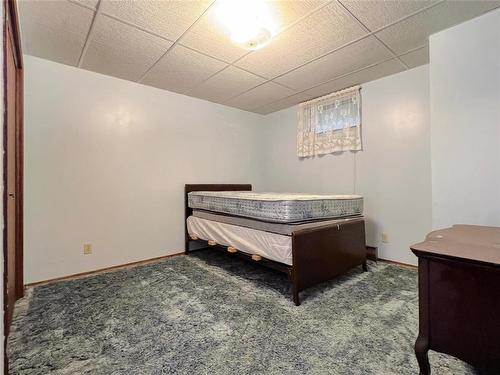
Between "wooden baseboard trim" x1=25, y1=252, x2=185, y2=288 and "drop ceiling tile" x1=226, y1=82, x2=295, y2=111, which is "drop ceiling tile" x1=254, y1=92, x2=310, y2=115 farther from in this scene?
"wooden baseboard trim" x1=25, y1=252, x2=185, y2=288

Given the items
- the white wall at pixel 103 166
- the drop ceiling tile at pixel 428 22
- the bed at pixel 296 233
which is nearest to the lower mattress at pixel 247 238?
the bed at pixel 296 233

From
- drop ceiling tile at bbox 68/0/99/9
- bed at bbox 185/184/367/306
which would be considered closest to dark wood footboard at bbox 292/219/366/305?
bed at bbox 185/184/367/306

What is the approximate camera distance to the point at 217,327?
1545 mm

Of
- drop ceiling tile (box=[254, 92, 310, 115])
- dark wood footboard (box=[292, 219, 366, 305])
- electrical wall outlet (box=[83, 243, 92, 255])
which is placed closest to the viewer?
dark wood footboard (box=[292, 219, 366, 305])

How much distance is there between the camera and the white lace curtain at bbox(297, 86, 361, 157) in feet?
10.1

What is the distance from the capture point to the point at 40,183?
7.56 feet

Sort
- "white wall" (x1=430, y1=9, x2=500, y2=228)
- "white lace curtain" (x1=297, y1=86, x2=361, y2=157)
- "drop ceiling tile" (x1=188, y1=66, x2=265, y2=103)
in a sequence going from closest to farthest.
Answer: "white wall" (x1=430, y1=9, x2=500, y2=228), "drop ceiling tile" (x1=188, y1=66, x2=265, y2=103), "white lace curtain" (x1=297, y1=86, x2=361, y2=157)

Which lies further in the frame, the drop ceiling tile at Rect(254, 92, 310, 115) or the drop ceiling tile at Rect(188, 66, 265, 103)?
the drop ceiling tile at Rect(254, 92, 310, 115)

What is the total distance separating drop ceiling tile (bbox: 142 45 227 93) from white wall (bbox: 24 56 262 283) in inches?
9.4

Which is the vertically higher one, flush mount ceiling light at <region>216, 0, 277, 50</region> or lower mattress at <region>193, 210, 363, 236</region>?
flush mount ceiling light at <region>216, 0, 277, 50</region>

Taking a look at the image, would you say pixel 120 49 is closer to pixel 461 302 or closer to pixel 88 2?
pixel 88 2

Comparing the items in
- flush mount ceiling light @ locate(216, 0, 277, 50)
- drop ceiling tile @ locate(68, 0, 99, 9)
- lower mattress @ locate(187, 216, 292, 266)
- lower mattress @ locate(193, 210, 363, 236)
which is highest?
drop ceiling tile @ locate(68, 0, 99, 9)

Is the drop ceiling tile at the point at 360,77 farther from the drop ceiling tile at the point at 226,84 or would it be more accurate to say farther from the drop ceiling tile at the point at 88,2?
the drop ceiling tile at the point at 88,2

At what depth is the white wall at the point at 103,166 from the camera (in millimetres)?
2309
